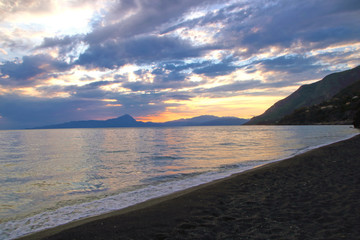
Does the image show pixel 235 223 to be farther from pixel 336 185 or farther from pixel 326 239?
pixel 336 185

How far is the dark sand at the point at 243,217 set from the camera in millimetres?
A: 5773

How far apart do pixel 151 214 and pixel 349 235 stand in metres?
5.65

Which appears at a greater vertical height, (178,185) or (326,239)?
(326,239)

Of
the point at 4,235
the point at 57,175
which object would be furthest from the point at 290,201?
the point at 57,175

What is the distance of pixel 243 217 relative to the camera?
22.7 feet

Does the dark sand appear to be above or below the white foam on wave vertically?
above

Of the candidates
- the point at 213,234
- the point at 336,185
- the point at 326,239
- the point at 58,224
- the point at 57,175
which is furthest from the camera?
the point at 57,175

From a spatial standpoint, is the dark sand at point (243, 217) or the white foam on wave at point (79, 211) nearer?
the dark sand at point (243, 217)

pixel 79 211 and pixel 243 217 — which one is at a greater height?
pixel 243 217

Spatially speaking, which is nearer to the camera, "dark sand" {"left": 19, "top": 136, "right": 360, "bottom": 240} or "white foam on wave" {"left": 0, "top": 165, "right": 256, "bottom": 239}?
"dark sand" {"left": 19, "top": 136, "right": 360, "bottom": 240}

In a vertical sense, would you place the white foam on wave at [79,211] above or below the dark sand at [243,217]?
below

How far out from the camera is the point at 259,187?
1090 centimetres

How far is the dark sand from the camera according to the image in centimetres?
577

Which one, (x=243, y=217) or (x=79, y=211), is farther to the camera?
(x=79, y=211)
